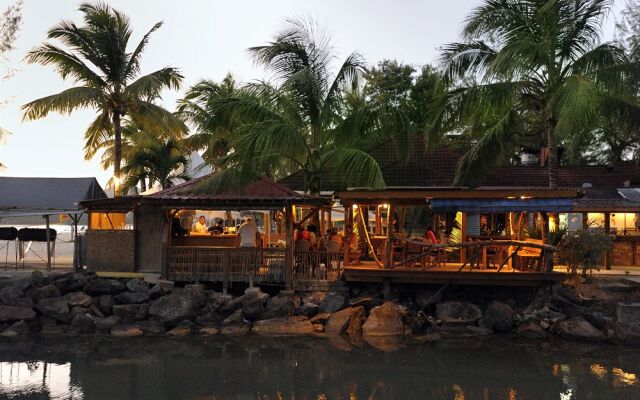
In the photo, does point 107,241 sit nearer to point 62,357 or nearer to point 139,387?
point 62,357

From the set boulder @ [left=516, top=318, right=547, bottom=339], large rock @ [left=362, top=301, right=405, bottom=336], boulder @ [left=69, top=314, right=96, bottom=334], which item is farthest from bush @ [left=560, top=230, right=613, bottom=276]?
boulder @ [left=69, top=314, right=96, bottom=334]

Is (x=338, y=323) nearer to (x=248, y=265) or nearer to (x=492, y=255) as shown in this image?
(x=248, y=265)

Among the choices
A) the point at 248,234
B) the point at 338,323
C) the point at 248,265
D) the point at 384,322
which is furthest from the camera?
the point at 248,234

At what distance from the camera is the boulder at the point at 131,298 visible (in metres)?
15.5

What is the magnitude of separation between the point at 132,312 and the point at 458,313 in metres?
8.42

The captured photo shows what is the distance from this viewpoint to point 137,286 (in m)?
15.9

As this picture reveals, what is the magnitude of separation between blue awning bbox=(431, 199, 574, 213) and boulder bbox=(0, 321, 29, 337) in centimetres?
1082

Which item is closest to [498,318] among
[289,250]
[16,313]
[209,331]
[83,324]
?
[289,250]

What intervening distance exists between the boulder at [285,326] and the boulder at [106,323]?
3595mm

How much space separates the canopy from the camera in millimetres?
18703

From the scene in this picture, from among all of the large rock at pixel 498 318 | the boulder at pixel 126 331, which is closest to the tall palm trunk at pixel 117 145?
the boulder at pixel 126 331

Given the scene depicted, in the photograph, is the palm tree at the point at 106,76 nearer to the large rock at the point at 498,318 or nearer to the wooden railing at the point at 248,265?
the wooden railing at the point at 248,265

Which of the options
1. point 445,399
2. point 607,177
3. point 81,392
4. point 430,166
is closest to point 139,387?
point 81,392

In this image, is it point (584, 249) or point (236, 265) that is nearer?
point (584, 249)
